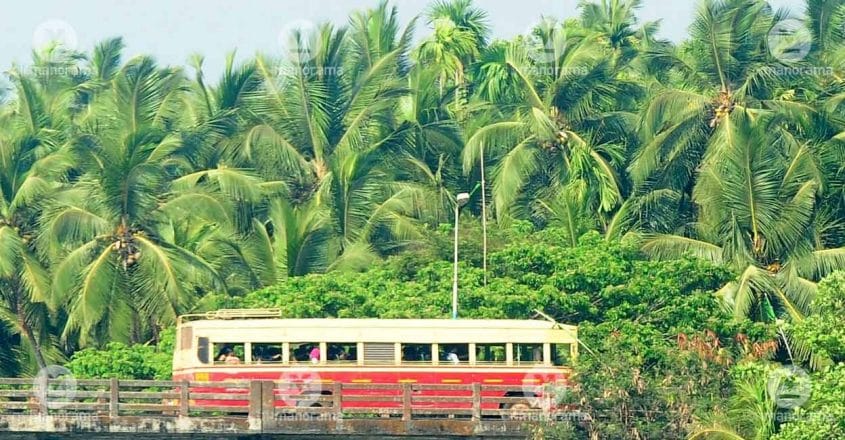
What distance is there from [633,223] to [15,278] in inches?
611

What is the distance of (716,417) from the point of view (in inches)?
1123

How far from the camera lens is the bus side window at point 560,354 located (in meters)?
32.4

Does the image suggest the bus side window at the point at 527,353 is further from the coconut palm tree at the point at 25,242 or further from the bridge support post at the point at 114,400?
the coconut palm tree at the point at 25,242

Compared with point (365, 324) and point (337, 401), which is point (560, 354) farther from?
point (337, 401)

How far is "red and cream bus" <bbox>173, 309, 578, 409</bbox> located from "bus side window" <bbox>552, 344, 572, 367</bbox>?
0.26 ft

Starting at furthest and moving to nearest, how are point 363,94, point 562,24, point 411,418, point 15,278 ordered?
point 562,24, point 363,94, point 15,278, point 411,418

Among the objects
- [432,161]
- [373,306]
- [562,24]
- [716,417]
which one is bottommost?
[716,417]

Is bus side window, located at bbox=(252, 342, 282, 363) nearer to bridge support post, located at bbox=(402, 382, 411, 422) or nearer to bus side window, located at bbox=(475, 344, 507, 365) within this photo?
bridge support post, located at bbox=(402, 382, 411, 422)

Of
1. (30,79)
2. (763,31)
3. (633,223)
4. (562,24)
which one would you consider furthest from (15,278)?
(562,24)

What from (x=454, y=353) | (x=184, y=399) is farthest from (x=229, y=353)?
(x=454, y=353)

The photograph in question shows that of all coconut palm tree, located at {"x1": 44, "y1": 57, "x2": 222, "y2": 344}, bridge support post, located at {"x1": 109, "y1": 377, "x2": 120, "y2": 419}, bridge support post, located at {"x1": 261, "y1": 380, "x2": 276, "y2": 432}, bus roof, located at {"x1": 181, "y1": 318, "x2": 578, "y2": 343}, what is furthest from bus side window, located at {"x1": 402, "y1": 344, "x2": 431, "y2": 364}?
coconut palm tree, located at {"x1": 44, "y1": 57, "x2": 222, "y2": 344}

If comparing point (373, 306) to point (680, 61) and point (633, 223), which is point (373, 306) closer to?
point (633, 223)

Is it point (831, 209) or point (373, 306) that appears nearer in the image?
point (373, 306)

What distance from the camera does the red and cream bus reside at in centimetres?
3178
